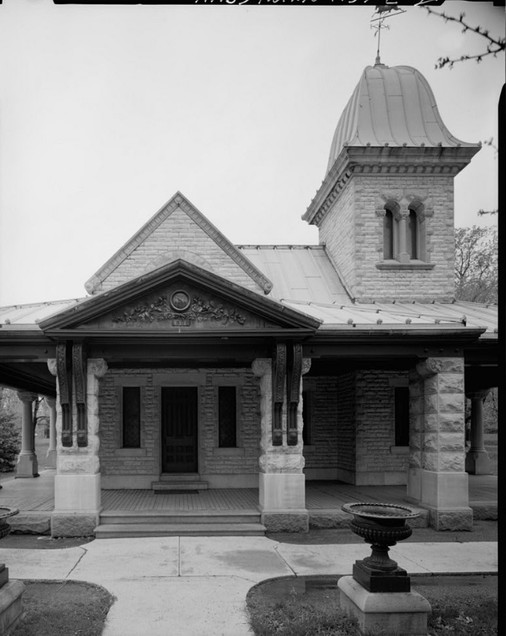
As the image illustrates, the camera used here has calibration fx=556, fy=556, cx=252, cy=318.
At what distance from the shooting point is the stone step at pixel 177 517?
10258 mm

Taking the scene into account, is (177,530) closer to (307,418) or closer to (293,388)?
(293,388)

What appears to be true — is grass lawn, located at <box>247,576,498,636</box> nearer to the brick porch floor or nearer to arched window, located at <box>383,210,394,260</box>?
the brick porch floor

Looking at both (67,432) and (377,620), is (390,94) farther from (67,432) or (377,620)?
(377,620)

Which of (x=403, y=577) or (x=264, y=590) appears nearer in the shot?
(x=403, y=577)

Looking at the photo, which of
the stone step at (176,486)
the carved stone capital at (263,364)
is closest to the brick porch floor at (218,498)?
the stone step at (176,486)

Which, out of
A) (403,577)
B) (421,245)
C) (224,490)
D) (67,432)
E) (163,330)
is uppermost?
(421,245)

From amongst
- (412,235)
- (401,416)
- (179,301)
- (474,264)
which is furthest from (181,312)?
(474,264)

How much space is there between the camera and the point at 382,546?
20.1 ft

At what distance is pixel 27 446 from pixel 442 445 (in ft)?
41.6

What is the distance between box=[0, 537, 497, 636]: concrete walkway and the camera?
6215 millimetres

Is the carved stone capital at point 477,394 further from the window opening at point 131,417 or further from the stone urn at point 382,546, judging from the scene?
the stone urn at point 382,546

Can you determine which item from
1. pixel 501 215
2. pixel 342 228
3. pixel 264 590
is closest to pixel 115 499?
pixel 264 590

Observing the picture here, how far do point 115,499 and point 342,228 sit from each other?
989 centimetres

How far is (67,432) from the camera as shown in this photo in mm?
10055
